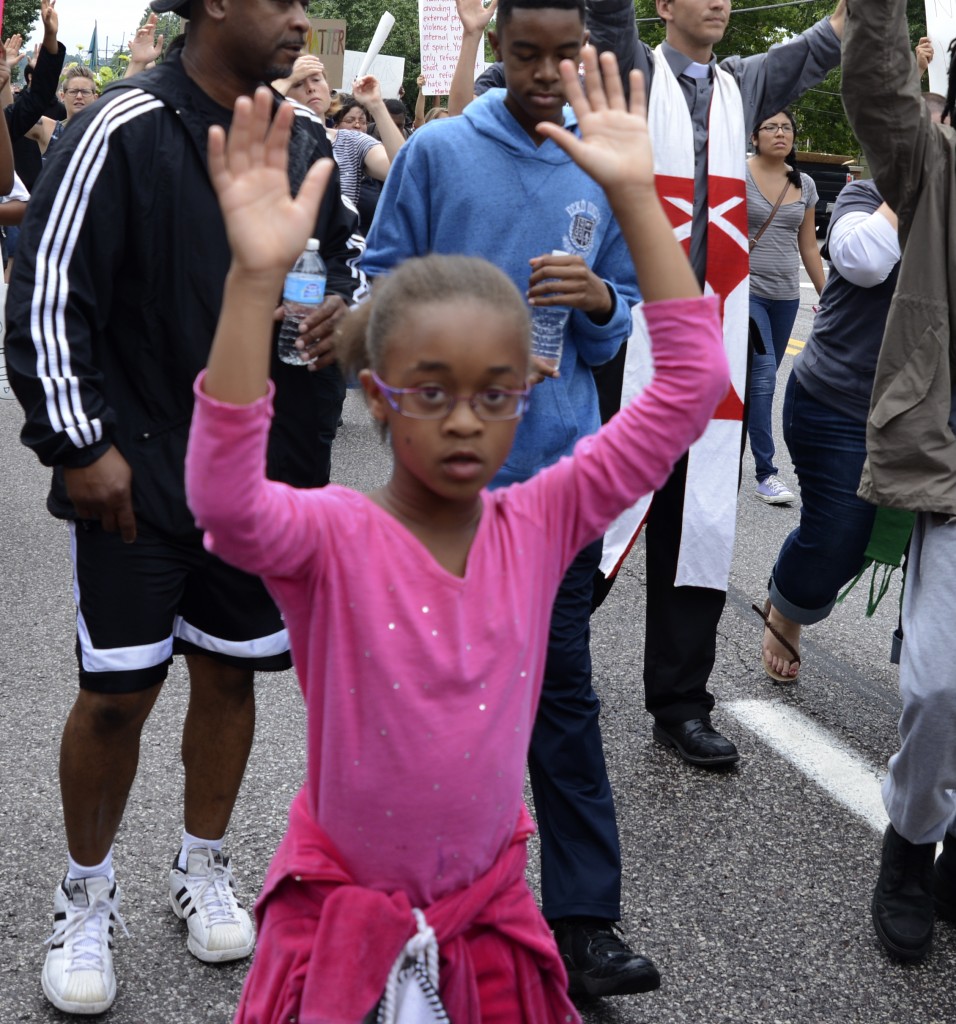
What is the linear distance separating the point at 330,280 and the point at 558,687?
3.43 ft

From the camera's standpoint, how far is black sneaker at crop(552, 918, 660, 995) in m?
3.00

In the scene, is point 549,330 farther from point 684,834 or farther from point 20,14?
point 20,14

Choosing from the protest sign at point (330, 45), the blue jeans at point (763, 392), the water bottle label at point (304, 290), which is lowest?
the blue jeans at point (763, 392)

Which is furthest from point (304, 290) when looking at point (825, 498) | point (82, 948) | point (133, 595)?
point (825, 498)

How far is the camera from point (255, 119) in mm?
1715

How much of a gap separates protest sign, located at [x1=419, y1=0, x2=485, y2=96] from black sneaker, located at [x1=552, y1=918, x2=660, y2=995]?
7850 millimetres

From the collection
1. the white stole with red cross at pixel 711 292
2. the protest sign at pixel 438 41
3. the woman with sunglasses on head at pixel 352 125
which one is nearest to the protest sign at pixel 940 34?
the white stole with red cross at pixel 711 292

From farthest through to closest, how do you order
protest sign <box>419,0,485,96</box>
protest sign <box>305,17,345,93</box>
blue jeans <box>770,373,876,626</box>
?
protest sign <box>305,17,345,93</box> → protest sign <box>419,0,485,96</box> → blue jeans <box>770,373,876,626</box>

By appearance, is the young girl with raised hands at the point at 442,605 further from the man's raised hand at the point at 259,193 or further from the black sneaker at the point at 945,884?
the black sneaker at the point at 945,884

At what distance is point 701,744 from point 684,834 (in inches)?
18.2

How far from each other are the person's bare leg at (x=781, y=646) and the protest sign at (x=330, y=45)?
917 centimetres

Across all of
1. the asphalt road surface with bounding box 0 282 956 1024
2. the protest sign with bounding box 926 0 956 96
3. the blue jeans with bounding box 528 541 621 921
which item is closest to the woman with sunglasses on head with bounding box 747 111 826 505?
the asphalt road surface with bounding box 0 282 956 1024

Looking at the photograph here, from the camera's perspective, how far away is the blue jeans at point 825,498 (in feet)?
14.2

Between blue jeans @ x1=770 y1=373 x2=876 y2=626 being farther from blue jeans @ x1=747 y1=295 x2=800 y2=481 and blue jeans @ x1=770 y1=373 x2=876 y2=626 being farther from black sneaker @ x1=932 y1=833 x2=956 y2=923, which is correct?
blue jeans @ x1=747 y1=295 x2=800 y2=481
